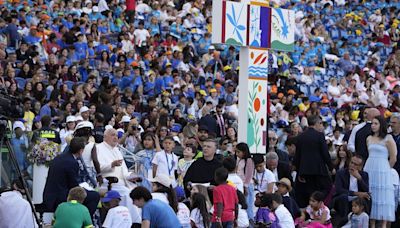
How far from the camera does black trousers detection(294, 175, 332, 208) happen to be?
19.4 meters

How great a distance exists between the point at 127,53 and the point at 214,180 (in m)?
13.2

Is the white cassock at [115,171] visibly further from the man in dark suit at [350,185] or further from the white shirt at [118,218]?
the man in dark suit at [350,185]

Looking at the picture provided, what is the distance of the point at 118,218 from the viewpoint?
1532 cm

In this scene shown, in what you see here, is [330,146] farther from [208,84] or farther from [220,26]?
[208,84]

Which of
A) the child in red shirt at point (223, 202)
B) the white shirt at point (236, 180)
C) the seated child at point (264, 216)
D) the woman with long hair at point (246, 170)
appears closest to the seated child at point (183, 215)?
the child in red shirt at point (223, 202)

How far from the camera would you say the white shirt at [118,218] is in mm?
15289

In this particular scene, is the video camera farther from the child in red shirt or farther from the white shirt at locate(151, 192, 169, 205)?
the child in red shirt

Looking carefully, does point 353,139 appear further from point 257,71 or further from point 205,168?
point 205,168

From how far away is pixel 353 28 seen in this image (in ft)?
135

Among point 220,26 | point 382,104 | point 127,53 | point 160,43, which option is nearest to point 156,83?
point 127,53

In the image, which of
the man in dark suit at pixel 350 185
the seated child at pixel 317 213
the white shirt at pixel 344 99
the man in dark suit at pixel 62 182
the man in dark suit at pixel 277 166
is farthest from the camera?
the white shirt at pixel 344 99

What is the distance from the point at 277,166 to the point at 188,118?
23.8 ft

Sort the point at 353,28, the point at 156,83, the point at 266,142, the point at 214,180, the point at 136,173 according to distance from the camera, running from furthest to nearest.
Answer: the point at 353,28
the point at 156,83
the point at 266,142
the point at 136,173
the point at 214,180

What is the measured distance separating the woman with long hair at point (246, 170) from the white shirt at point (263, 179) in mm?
170
